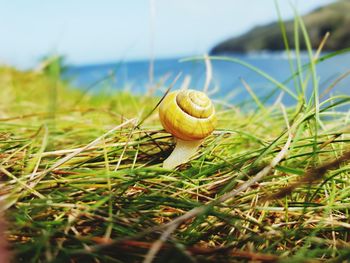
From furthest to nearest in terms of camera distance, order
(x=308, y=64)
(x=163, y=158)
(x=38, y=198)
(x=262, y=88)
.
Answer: (x=262, y=88) → (x=308, y=64) → (x=163, y=158) → (x=38, y=198)

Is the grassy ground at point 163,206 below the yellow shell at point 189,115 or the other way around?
below

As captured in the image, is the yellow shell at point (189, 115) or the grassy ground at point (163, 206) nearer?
the grassy ground at point (163, 206)

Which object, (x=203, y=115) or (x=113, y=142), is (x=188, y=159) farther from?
(x=113, y=142)

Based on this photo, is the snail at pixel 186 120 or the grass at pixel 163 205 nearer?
the grass at pixel 163 205

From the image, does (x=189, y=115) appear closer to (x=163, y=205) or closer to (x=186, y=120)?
(x=186, y=120)

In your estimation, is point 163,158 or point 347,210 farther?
point 163,158

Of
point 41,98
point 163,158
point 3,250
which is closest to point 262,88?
point 163,158

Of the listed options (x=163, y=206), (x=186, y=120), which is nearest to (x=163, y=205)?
(x=163, y=206)

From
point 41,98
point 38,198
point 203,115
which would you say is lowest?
point 41,98
